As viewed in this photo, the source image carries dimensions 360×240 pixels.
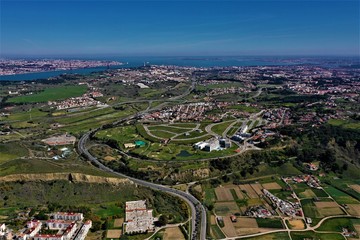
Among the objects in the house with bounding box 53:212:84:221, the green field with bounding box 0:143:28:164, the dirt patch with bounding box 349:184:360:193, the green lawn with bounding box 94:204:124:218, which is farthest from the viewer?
the green field with bounding box 0:143:28:164

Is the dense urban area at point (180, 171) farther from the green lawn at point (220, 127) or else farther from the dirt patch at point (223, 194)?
the green lawn at point (220, 127)

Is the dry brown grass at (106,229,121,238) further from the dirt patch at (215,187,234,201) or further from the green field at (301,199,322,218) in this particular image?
the green field at (301,199,322,218)

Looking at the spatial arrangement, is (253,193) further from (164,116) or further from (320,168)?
(164,116)

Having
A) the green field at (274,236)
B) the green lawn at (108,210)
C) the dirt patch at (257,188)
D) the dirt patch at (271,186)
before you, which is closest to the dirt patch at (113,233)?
the green lawn at (108,210)

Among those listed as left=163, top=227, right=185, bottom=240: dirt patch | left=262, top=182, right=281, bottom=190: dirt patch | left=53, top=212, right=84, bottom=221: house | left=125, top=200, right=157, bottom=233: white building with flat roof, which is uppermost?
left=53, top=212, right=84, bottom=221: house

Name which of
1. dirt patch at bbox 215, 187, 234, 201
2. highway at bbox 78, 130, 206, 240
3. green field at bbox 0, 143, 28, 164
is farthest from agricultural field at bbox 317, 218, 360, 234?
green field at bbox 0, 143, 28, 164

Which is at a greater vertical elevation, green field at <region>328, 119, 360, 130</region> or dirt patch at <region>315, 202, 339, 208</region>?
green field at <region>328, 119, 360, 130</region>

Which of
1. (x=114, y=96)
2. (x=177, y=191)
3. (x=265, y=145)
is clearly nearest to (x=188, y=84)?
(x=114, y=96)
